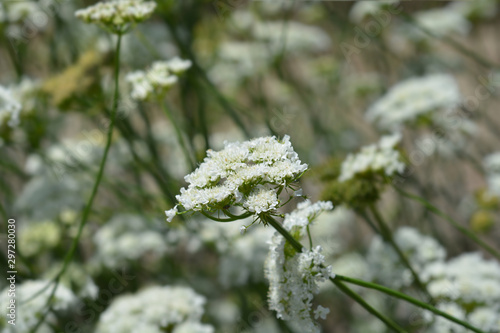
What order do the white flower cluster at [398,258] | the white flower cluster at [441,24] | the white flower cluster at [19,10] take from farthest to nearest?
1. the white flower cluster at [441,24]
2. the white flower cluster at [19,10]
3. the white flower cluster at [398,258]

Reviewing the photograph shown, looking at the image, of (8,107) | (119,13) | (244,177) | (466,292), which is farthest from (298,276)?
(8,107)

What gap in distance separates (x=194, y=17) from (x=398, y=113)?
142cm

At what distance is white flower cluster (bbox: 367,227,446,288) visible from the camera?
6.92 feet

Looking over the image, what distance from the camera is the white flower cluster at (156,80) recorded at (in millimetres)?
1896

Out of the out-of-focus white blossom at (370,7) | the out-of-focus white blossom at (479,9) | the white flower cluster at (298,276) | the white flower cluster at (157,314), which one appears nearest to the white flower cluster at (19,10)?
the white flower cluster at (157,314)

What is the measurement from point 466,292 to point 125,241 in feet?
5.05

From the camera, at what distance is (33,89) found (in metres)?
2.58

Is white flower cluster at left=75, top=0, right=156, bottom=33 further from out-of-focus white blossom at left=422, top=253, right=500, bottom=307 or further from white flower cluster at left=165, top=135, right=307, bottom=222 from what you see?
out-of-focus white blossom at left=422, top=253, right=500, bottom=307

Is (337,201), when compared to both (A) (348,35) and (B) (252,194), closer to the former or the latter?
(B) (252,194)

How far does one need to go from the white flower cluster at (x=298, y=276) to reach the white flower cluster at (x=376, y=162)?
0.55 meters

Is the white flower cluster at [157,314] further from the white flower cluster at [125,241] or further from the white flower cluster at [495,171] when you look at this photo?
the white flower cluster at [495,171]

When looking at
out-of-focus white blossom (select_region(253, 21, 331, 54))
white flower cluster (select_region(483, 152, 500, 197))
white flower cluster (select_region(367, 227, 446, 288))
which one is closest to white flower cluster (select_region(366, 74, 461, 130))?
white flower cluster (select_region(483, 152, 500, 197))

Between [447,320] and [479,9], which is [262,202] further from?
[479,9]

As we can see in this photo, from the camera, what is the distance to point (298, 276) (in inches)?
49.2
